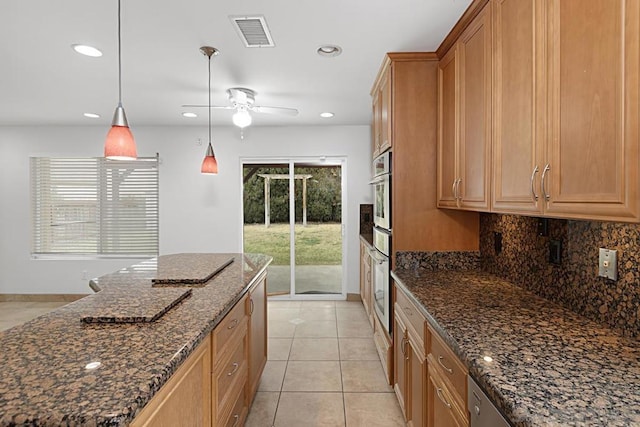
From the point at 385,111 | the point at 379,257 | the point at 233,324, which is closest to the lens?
the point at 233,324

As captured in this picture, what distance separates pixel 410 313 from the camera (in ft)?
6.61

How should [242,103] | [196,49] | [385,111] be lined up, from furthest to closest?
[242,103] → [385,111] → [196,49]

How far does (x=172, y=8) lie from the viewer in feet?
6.46

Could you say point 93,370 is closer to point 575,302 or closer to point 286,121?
point 575,302

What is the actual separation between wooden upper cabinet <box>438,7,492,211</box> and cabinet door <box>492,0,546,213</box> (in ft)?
0.32

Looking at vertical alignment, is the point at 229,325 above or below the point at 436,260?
below

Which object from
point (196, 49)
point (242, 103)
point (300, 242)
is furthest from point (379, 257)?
point (300, 242)

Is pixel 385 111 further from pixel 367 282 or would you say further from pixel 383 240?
pixel 367 282

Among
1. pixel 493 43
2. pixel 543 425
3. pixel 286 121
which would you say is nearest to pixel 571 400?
pixel 543 425

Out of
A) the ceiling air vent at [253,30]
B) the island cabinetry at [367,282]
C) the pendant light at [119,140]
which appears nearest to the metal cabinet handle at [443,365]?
the pendant light at [119,140]

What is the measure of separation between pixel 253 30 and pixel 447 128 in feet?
4.59

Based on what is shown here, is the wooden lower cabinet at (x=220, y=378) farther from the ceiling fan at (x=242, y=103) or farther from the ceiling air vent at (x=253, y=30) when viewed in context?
the ceiling air vent at (x=253, y=30)

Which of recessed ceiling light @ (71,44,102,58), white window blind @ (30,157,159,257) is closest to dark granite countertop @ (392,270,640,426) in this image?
recessed ceiling light @ (71,44,102,58)

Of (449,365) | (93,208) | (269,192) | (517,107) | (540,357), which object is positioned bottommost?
(449,365)
